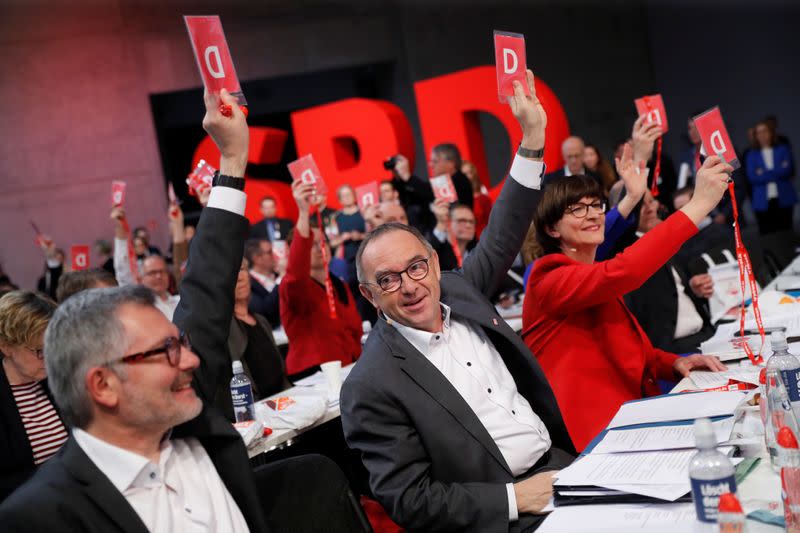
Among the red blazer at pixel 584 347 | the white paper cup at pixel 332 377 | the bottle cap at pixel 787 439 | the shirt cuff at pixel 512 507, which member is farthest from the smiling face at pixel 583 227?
the bottle cap at pixel 787 439

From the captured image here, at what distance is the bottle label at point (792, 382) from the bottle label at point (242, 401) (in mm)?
1917

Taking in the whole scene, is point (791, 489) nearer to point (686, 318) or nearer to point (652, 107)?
point (686, 318)

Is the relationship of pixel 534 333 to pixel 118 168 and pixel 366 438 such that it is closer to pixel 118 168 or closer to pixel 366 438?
pixel 366 438

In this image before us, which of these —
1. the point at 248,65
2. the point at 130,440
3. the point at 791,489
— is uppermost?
the point at 248,65

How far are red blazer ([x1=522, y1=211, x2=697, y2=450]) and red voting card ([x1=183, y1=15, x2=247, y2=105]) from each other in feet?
3.87

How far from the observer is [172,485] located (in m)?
1.62

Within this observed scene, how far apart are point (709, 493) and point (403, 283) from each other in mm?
1113

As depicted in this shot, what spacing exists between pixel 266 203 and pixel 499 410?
785 cm

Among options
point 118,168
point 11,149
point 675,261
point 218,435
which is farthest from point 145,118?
point 218,435

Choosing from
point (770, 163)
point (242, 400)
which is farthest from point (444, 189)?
point (770, 163)

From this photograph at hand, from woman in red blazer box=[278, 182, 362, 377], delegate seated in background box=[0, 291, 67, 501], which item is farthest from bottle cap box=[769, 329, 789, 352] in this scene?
woman in red blazer box=[278, 182, 362, 377]

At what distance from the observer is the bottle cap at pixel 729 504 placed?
124cm

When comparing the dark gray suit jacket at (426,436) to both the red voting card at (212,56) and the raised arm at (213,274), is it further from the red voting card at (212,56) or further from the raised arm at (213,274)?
the red voting card at (212,56)

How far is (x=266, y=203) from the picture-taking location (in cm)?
979
